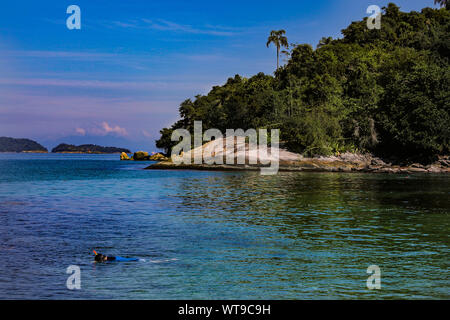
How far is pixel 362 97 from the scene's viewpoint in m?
85.2

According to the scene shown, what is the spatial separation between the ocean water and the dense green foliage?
39.7 m

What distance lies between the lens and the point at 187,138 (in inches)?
4592

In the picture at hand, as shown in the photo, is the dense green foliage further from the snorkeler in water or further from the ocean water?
the snorkeler in water

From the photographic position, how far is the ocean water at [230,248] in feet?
40.5

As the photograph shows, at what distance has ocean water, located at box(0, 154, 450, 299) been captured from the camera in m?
12.3

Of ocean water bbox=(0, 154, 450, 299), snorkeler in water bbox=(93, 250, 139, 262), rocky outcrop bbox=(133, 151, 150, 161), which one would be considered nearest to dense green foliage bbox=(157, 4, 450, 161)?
ocean water bbox=(0, 154, 450, 299)

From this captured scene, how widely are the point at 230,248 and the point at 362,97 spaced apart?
73.4 m

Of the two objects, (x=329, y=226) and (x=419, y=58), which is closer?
(x=329, y=226)

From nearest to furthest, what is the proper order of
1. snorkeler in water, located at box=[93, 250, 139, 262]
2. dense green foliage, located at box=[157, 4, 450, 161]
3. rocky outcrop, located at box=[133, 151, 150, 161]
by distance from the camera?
snorkeler in water, located at box=[93, 250, 139, 262] < dense green foliage, located at box=[157, 4, 450, 161] < rocky outcrop, located at box=[133, 151, 150, 161]

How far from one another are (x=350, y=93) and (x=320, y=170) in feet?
76.8

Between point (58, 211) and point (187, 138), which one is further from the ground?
point (187, 138)

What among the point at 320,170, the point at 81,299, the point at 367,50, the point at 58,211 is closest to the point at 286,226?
the point at 81,299
